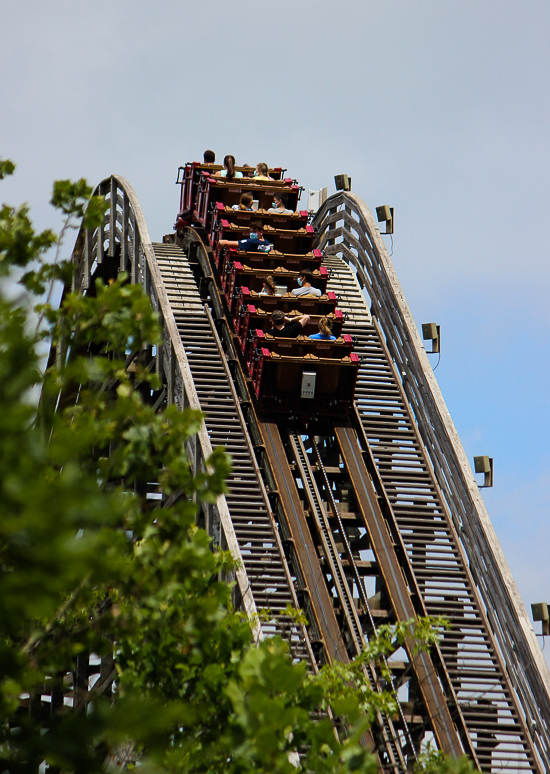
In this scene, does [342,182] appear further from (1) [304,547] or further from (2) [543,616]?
(2) [543,616]

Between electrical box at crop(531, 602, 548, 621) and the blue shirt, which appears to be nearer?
electrical box at crop(531, 602, 548, 621)

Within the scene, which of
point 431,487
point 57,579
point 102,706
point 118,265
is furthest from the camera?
point 118,265

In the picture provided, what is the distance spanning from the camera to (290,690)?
14.1 ft

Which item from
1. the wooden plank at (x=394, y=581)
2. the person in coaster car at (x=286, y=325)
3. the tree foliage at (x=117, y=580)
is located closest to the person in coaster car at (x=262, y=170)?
the person in coaster car at (x=286, y=325)

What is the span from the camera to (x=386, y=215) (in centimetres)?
1900

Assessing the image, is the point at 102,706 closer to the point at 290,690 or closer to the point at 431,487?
the point at 290,690

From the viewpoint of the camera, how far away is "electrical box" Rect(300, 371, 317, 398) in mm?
14023

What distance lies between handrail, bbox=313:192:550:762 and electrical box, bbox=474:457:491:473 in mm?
136

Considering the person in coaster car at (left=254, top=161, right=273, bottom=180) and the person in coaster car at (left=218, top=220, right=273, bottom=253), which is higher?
the person in coaster car at (left=254, top=161, right=273, bottom=180)

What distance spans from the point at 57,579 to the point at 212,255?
612 inches

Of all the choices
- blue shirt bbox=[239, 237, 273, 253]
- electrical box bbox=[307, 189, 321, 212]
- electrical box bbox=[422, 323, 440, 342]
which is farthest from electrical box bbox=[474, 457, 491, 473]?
electrical box bbox=[307, 189, 321, 212]

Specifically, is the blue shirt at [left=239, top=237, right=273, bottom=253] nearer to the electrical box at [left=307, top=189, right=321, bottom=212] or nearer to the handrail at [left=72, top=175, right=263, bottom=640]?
the handrail at [left=72, top=175, right=263, bottom=640]

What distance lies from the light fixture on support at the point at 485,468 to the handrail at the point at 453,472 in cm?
14

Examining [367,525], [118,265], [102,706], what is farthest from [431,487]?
[102,706]
